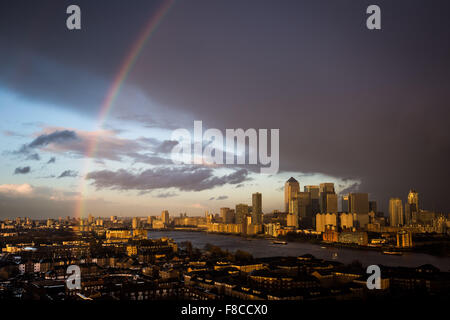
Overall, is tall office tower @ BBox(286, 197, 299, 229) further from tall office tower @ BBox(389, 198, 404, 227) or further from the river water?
the river water

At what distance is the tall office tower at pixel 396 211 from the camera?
40562 millimetres

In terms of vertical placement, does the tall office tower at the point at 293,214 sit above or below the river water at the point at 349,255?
above

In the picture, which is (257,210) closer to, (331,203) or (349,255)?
(331,203)

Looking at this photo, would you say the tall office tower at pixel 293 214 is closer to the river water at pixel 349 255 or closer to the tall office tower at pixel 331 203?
the tall office tower at pixel 331 203

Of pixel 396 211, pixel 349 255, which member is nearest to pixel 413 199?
pixel 396 211

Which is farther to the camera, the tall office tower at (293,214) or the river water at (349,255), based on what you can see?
the tall office tower at (293,214)

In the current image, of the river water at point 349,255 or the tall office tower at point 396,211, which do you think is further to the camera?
the tall office tower at point 396,211

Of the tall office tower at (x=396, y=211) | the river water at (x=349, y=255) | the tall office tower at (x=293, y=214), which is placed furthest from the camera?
the tall office tower at (x=293, y=214)

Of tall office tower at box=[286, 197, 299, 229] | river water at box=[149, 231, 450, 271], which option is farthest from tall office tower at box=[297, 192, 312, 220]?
river water at box=[149, 231, 450, 271]

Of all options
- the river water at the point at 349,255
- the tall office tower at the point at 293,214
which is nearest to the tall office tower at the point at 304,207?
the tall office tower at the point at 293,214

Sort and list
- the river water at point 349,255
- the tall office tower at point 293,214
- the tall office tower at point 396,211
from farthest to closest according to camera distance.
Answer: the tall office tower at point 293,214 → the tall office tower at point 396,211 → the river water at point 349,255
